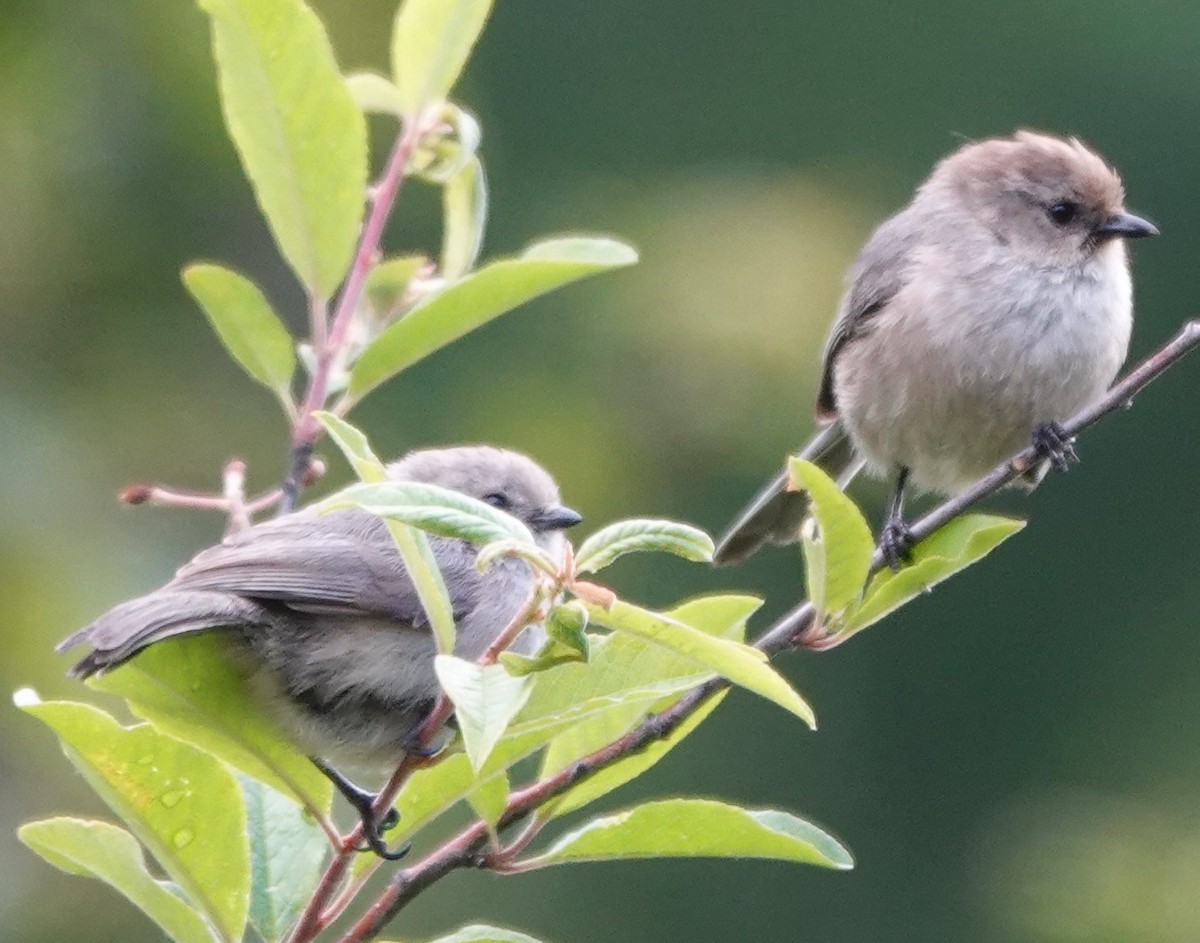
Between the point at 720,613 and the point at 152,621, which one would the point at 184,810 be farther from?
the point at 720,613

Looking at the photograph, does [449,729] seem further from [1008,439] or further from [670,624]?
[1008,439]

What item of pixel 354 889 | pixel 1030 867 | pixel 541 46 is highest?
pixel 541 46

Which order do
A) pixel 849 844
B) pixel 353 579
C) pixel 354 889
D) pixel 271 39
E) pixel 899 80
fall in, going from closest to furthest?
pixel 354 889 → pixel 271 39 → pixel 353 579 → pixel 849 844 → pixel 899 80

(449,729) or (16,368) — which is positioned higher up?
(16,368)

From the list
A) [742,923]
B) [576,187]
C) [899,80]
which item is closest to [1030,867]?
[742,923]

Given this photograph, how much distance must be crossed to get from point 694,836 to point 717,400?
26.6 ft

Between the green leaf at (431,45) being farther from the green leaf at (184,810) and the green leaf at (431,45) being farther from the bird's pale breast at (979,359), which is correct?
the bird's pale breast at (979,359)

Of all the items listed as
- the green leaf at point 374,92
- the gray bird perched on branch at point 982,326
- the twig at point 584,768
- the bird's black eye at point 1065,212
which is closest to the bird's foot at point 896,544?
the gray bird perched on branch at point 982,326

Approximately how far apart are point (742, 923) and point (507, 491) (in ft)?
28.5

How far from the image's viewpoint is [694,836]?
2.41m

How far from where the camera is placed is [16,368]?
804 centimetres

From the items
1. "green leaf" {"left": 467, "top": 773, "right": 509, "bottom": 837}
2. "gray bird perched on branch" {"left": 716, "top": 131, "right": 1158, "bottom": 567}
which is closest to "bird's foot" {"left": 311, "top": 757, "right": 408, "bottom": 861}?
"green leaf" {"left": 467, "top": 773, "right": 509, "bottom": 837}

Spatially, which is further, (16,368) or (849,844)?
(849,844)

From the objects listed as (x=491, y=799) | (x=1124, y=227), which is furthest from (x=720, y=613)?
(x=1124, y=227)
